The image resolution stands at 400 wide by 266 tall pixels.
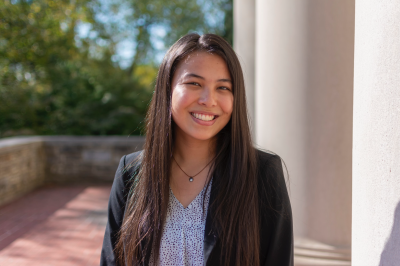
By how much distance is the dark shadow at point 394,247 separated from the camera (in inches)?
52.2

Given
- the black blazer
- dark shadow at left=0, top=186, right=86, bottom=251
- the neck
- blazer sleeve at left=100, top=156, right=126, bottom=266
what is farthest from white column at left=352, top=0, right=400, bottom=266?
dark shadow at left=0, top=186, right=86, bottom=251

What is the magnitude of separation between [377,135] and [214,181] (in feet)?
2.35

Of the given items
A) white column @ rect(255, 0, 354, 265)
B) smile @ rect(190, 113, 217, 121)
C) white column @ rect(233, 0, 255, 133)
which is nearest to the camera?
smile @ rect(190, 113, 217, 121)

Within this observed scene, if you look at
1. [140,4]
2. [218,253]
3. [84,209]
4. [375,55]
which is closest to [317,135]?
[375,55]

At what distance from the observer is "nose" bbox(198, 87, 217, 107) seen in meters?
1.61

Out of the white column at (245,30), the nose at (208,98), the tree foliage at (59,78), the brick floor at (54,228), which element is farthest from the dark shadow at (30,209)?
the nose at (208,98)

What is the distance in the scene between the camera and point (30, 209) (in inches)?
247

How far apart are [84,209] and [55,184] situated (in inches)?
86.2

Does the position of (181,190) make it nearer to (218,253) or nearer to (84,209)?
(218,253)

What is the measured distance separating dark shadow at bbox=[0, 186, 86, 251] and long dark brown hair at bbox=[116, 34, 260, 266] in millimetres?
Answer: 3788

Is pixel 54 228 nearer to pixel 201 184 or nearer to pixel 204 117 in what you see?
pixel 201 184

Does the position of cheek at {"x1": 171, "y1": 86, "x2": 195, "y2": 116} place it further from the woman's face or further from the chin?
the chin

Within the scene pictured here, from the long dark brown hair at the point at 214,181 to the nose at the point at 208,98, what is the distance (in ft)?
0.35

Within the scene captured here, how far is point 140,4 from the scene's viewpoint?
16.5 m
